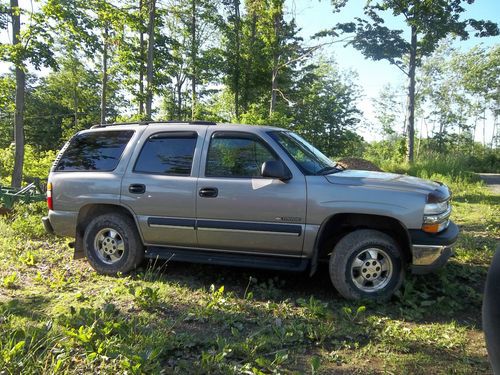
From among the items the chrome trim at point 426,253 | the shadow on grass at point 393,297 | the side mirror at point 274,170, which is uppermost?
the side mirror at point 274,170

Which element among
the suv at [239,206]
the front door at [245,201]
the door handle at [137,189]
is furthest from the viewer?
the door handle at [137,189]

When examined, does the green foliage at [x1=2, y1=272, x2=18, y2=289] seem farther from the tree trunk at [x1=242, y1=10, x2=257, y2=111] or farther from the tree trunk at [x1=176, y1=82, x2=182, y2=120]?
the tree trunk at [x1=176, y1=82, x2=182, y2=120]

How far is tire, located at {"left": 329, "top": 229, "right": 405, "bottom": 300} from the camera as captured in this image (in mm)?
4395

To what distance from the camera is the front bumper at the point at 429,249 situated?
13.9 feet

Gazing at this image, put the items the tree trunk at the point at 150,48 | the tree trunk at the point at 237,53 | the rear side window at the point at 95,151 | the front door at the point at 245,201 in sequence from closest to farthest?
the front door at the point at 245,201
the rear side window at the point at 95,151
the tree trunk at the point at 150,48
the tree trunk at the point at 237,53

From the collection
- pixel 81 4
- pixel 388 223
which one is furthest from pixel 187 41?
pixel 388 223

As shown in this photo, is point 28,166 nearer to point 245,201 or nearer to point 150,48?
point 150,48

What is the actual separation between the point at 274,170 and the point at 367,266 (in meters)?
1.40

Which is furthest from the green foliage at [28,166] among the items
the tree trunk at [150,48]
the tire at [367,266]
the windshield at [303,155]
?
the tire at [367,266]

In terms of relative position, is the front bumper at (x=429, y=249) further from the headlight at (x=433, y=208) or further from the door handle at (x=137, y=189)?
the door handle at (x=137, y=189)

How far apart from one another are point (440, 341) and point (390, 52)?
1921 centimetres

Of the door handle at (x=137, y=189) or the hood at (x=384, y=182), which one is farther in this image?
the door handle at (x=137, y=189)

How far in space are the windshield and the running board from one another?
3.35ft

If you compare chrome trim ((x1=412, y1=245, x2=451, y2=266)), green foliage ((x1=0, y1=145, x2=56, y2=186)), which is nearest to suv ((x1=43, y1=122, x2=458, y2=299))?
chrome trim ((x1=412, y1=245, x2=451, y2=266))
